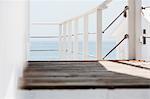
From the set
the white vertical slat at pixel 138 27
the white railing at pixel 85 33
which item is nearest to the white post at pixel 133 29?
the white vertical slat at pixel 138 27

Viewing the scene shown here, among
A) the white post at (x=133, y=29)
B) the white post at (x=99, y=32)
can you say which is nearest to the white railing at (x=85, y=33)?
the white post at (x=99, y=32)

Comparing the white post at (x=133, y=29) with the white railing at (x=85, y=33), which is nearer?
the white post at (x=133, y=29)

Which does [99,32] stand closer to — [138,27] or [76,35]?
[138,27]

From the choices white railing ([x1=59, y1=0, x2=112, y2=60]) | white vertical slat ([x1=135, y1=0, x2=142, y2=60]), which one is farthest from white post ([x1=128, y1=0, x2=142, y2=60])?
white railing ([x1=59, y1=0, x2=112, y2=60])

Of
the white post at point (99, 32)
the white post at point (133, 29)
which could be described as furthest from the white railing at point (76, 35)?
the white post at point (133, 29)

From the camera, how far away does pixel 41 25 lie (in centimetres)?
423

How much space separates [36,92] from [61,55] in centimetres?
311

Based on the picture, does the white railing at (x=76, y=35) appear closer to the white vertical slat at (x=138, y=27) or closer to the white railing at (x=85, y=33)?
the white railing at (x=85, y=33)

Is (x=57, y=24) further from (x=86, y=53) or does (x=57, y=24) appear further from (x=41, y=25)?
(x=86, y=53)

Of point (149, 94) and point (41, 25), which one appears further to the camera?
point (41, 25)

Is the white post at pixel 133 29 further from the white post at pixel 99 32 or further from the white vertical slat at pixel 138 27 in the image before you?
the white post at pixel 99 32

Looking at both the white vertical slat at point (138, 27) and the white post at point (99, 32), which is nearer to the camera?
the white vertical slat at point (138, 27)

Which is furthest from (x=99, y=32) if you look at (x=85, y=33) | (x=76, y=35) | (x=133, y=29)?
(x=76, y=35)

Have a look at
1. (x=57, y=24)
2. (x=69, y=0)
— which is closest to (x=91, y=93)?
(x=57, y=24)
